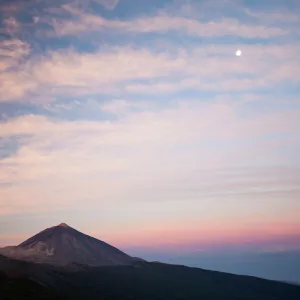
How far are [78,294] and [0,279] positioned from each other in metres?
42.8

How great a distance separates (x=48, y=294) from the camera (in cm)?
17725

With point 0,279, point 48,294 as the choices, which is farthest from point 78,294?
point 0,279

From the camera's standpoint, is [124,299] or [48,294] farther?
[124,299]

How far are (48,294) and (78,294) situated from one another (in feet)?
61.2

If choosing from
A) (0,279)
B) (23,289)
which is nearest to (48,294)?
(23,289)

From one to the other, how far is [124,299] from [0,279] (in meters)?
67.1

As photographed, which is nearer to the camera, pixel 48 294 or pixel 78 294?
pixel 48 294

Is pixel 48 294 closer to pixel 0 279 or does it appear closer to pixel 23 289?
pixel 23 289

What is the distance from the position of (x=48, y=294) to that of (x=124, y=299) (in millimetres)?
42813

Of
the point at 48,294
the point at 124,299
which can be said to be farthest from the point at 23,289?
the point at 124,299

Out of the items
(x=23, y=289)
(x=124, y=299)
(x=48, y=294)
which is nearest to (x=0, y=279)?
(x=23, y=289)

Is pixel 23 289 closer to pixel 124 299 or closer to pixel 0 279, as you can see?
pixel 0 279

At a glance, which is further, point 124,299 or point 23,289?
point 124,299

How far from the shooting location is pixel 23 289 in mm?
181750
